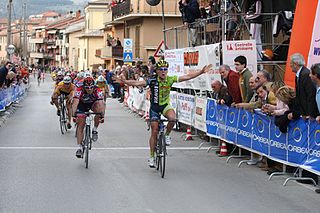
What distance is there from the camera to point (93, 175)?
473 inches

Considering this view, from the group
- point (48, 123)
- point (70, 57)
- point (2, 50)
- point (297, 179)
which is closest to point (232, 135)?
point (297, 179)

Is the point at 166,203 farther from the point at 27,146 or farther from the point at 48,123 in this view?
the point at 48,123

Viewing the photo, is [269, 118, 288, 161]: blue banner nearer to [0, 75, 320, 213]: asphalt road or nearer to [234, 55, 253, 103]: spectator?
[0, 75, 320, 213]: asphalt road

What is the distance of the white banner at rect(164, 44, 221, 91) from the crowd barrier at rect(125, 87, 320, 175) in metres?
0.63

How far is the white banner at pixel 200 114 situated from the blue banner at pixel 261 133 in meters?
3.82

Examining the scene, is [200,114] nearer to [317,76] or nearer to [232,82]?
[232,82]

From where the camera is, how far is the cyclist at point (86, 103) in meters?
13.7

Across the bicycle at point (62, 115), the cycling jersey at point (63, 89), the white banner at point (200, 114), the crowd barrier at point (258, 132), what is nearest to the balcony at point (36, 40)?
the bicycle at point (62, 115)

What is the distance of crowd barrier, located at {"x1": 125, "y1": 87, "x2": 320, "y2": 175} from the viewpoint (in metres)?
11.0

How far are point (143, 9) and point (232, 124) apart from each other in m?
39.8

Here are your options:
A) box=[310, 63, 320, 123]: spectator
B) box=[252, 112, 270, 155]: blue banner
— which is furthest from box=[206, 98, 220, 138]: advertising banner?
box=[310, 63, 320, 123]: spectator

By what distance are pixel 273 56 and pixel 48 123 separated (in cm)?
852

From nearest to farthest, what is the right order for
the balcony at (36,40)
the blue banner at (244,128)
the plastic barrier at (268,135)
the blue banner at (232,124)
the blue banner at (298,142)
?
1. the plastic barrier at (268,135)
2. the blue banner at (298,142)
3. the blue banner at (244,128)
4. the blue banner at (232,124)
5. the balcony at (36,40)

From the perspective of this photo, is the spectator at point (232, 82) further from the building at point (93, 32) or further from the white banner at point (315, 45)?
the building at point (93, 32)
